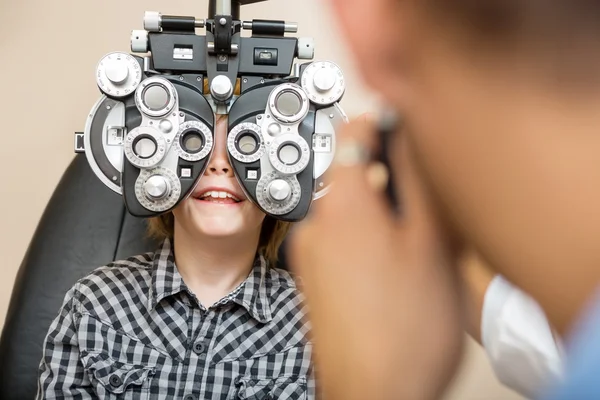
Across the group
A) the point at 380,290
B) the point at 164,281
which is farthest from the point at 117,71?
the point at 380,290

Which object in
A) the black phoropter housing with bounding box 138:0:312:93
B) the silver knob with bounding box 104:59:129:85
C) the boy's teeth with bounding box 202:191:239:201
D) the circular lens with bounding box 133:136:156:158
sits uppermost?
the black phoropter housing with bounding box 138:0:312:93

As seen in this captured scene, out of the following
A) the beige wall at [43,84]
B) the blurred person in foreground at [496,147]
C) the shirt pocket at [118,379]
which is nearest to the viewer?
the blurred person in foreground at [496,147]

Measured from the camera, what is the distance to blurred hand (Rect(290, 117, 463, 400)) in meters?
0.15

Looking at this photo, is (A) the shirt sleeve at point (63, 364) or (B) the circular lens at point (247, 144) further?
(A) the shirt sleeve at point (63, 364)

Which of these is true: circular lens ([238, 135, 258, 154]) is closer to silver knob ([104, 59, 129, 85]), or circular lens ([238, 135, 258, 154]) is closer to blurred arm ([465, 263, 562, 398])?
silver knob ([104, 59, 129, 85])

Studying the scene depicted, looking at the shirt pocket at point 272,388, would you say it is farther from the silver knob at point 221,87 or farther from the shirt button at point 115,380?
the silver knob at point 221,87

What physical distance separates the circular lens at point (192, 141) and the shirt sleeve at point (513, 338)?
0.43m

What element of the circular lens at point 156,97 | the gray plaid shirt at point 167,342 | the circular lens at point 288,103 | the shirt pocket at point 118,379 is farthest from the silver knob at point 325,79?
the shirt pocket at point 118,379

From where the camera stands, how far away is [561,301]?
0.10 m

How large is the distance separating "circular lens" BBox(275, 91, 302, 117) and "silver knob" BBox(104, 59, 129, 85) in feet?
0.49

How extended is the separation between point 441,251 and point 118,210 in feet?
2.58

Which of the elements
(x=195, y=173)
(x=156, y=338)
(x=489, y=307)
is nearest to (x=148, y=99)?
(x=195, y=173)

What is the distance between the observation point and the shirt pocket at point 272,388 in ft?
2.39

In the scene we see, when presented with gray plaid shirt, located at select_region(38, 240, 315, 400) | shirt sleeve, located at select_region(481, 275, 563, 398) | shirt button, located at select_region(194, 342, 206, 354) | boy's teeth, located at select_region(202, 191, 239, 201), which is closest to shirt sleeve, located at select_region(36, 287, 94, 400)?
gray plaid shirt, located at select_region(38, 240, 315, 400)
